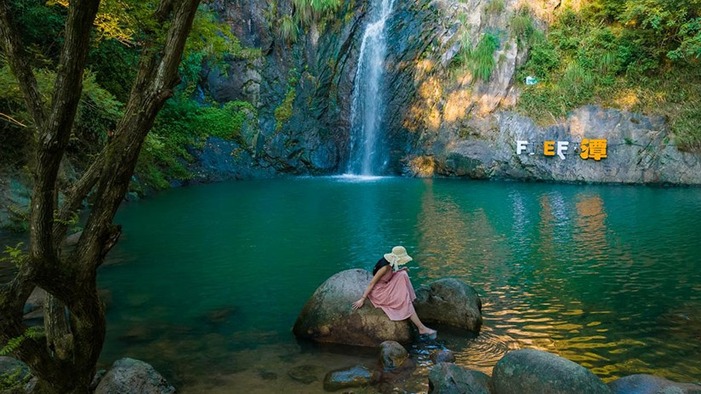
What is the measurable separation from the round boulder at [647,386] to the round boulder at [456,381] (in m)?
1.14

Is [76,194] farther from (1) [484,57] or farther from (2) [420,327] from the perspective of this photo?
(1) [484,57]

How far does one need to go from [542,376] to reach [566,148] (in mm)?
21007

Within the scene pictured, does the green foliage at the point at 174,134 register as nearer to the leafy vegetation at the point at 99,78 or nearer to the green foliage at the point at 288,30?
the leafy vegetation at the point at 99,78

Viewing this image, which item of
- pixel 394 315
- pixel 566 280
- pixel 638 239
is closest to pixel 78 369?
pixel 394 315

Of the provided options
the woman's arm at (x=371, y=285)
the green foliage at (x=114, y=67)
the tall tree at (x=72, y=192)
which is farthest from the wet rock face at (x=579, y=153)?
the tall tree at (x=72, y=192)

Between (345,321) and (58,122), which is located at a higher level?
(58,122)

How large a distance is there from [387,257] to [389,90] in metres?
23.3

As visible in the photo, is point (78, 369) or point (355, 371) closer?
point (78, 369)

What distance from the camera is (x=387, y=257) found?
6551 mm

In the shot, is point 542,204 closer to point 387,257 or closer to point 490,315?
point 490,315

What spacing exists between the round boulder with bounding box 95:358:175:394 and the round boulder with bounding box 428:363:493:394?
262cm

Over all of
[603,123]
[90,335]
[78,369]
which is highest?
[603,123]

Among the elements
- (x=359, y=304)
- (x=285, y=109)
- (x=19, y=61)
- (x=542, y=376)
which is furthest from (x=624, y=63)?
(x=19, y=61)

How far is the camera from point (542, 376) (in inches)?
177
